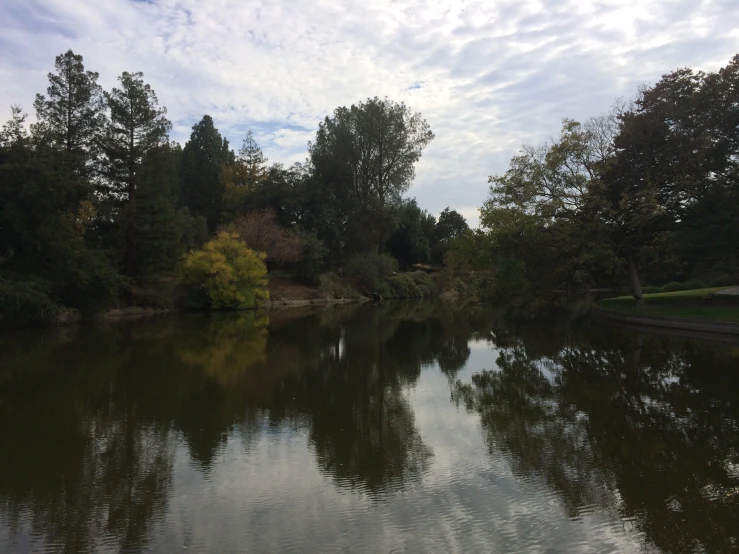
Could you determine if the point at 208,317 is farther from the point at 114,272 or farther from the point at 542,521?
the point at 542,521

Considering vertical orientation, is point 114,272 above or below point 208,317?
above

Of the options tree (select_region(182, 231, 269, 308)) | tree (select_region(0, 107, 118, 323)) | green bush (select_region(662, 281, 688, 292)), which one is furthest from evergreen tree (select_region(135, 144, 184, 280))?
green bush (select_region(662, 281, 688, 292))

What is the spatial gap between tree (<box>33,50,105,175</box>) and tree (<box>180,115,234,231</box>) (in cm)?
2431

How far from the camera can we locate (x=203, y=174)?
59000 mm

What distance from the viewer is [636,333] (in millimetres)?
21516

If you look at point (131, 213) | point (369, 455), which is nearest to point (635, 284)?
point (369, 455)

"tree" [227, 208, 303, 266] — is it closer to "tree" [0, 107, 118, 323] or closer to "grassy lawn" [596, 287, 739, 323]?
"tree" [0, 107, 118, 323]

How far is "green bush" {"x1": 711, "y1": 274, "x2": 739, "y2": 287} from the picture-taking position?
124ft

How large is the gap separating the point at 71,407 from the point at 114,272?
18.9m

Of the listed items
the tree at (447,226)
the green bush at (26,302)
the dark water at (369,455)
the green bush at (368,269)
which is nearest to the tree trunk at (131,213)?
the green bush at (26,302)

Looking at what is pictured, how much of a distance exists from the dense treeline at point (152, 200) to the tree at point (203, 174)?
6.0 inches

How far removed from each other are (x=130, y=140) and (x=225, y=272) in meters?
9.57

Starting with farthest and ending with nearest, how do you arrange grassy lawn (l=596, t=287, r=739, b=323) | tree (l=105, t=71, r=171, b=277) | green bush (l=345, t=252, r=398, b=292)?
1. green bush (l=345, t=252, r=398, b=292)
2. tree (l=105, t=71, r=171, b=277)
3. grassy lawn (l=596, t=287, r=739, b=323)

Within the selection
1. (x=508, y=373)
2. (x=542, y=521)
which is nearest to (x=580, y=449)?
(x=542, y=521)
